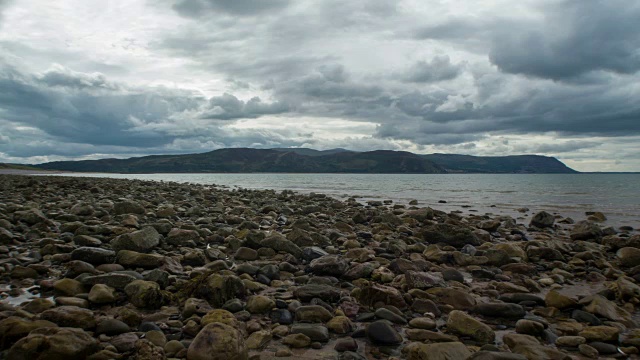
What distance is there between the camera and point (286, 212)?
18828 millimetres

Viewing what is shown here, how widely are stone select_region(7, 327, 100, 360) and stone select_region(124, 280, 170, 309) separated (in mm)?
1491

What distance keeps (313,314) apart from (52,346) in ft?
9.47

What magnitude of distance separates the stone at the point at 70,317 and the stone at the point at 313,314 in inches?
97.0

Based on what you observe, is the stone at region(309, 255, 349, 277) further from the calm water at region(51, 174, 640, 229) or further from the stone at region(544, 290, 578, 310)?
the calm water at region(51, 174, 640, 229)

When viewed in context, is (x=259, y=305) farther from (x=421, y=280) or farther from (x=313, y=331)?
(x=421, y=280)

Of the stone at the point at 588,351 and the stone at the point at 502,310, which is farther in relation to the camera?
the stone at the point at 502,310

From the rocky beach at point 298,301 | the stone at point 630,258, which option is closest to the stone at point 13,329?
the rocky beach at point 298,301

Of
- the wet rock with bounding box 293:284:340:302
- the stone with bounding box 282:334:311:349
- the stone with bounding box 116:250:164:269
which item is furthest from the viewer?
the stone with bounding box 116:250:164:269

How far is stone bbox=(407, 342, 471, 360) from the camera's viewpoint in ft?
13.2

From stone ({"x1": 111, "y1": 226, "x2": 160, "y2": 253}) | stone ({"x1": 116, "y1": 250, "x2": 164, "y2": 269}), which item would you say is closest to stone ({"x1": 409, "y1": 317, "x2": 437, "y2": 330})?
stone ({"x1": 116, "y1": 250, "x2": 164, "y2": 269})

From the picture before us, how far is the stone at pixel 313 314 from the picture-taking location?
517 centimetres

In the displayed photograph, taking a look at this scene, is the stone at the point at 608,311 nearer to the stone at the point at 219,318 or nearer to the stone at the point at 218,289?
the stone at the point at 219,318

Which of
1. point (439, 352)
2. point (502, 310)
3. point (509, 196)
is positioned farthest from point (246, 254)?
point (509, 196)

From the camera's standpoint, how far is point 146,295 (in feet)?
17.6
